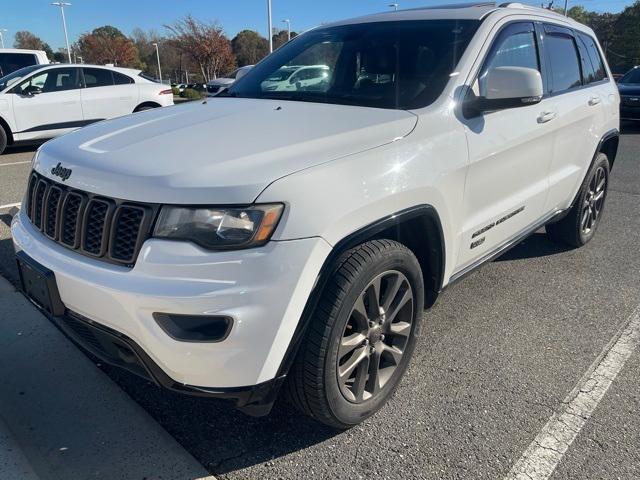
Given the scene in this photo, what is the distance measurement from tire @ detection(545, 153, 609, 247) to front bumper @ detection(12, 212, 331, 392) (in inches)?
133

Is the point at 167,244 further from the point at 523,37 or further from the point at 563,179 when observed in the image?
the point at 563,179

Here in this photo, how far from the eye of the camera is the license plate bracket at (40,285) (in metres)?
2.14

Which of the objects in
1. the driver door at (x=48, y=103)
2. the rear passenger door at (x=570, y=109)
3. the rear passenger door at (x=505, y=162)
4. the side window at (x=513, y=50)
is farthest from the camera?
the driver door at (x=48, y=103)

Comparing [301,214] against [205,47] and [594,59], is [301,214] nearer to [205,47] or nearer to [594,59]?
[594,59]

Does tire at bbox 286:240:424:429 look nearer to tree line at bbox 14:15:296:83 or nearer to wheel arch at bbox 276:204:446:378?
wheel arch at bbox 276:204:446:378

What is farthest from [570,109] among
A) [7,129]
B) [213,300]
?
[7,129]

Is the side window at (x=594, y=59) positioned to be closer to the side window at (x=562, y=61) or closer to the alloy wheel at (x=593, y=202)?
the side window at (x=562, y=61)

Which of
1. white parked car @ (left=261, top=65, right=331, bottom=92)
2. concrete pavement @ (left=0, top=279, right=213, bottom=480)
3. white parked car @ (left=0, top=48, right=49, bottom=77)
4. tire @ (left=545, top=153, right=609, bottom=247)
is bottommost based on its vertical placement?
concrete pavement @ (left=0, top=279, right=213, bottom=480)

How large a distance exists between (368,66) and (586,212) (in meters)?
2.71

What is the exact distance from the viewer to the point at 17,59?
13.0 meters

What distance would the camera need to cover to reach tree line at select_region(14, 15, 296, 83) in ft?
132

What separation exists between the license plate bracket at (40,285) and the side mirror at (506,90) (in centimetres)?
207

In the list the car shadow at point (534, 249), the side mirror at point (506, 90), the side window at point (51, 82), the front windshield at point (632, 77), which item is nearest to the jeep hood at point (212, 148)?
the side mirror at point (506, 90)

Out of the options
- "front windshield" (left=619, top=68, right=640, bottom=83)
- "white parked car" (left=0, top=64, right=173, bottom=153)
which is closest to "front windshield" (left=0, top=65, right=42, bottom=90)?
"white parked car" (left=0, top=64, right=173, bottom=153)
